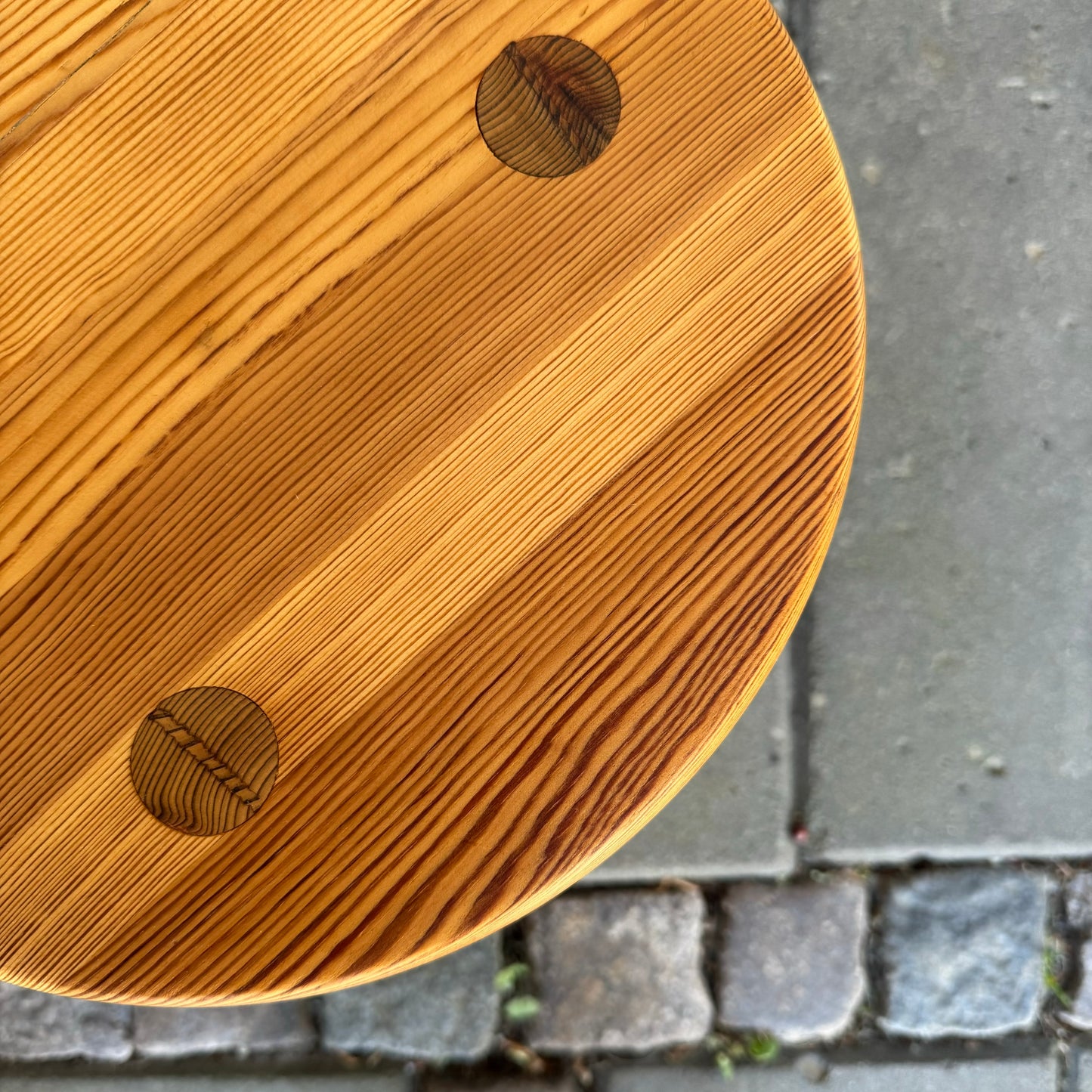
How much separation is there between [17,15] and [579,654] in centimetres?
74

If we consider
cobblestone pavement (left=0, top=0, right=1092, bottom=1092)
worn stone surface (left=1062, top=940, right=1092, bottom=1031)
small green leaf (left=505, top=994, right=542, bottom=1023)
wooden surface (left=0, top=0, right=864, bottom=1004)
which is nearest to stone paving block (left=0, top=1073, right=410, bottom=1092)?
cobblestone pavement (left=0, top=0, right=1092, bottom=1092)

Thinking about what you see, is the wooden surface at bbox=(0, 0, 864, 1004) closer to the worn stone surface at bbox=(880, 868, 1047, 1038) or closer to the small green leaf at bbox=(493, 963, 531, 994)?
the small green leaf at bbox=(493, 963, 531, 994)

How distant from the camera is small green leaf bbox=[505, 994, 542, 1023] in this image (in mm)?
1414

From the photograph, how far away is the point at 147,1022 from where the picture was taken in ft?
4.67

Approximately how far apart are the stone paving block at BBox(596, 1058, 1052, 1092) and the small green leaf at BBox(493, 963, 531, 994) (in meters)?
0.26

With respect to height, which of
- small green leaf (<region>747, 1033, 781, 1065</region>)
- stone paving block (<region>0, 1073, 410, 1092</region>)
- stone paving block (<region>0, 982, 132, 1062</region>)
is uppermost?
stone paving block (<region>0, 982, 132, 1062</region>)

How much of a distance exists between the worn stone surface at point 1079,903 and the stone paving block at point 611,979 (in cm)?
59

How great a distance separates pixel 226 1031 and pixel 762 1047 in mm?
811

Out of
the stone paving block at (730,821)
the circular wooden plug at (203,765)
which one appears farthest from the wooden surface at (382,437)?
the stone paving block at (730,821)

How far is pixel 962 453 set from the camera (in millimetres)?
1501

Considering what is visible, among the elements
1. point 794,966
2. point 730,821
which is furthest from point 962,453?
point 794,966

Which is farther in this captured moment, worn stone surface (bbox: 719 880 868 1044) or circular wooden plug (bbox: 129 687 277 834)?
worn stone surface (bbox: 719 880 868 1044)

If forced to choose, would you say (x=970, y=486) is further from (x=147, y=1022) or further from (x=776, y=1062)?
(x=147, y=1022)

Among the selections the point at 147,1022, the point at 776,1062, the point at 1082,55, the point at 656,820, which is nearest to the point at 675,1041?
the point at 776,1062
